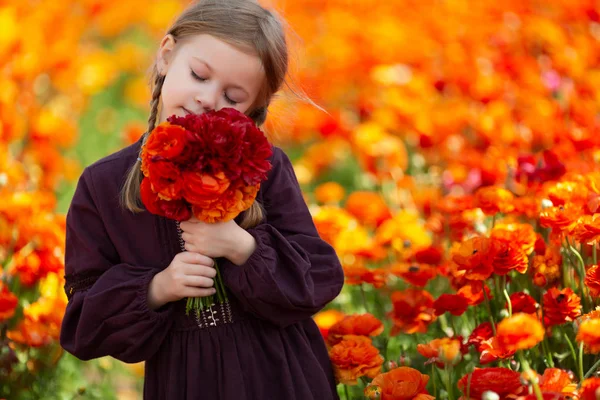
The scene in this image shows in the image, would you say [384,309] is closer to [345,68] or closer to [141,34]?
[345,68]

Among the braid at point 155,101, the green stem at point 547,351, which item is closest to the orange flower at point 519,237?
the green stem at point 547,351

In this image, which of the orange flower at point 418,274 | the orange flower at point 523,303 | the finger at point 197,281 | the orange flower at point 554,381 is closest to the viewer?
the orange flower at point 554,381

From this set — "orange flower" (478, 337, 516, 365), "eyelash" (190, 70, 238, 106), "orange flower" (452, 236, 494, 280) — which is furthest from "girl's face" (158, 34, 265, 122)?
"orange flower" (478, 337, 516, 365)

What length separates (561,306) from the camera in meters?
2.11

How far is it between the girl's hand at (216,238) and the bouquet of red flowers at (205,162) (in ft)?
0.39

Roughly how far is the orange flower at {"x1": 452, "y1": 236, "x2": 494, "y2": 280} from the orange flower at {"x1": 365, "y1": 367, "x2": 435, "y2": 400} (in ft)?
0.90

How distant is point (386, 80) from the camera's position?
4770 mm

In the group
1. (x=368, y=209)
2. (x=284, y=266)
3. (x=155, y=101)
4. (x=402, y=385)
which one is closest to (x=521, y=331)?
(x=402, y=385)

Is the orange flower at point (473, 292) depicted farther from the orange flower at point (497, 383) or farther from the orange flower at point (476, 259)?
the orange flower at point (497, 383)

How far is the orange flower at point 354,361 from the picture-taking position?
2213 mm

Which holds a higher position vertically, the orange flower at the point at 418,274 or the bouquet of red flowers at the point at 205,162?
the bouquet of red flowers at the point at 205,162

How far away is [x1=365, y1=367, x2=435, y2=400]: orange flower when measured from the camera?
198 centimetres

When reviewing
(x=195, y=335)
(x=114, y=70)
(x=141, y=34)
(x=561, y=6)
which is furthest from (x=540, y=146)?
(x=141, y=34)

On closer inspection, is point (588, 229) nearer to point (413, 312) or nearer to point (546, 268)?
point (546, 268)
